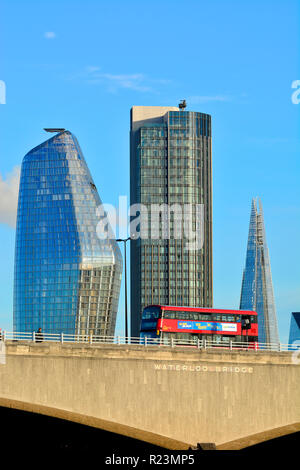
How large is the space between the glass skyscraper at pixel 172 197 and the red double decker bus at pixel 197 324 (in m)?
115

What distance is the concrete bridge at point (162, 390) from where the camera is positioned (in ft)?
157

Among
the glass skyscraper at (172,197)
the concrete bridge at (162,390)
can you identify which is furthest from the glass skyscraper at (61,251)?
the concrete bridge at (162,390)

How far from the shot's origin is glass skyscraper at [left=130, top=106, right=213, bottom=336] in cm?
19225

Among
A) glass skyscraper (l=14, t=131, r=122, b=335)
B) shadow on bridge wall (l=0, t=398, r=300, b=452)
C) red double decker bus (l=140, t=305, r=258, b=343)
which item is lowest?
shadow on bridge wall (l=0, t=398, r=300, b=452)

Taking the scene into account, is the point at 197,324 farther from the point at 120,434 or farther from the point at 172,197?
the point at 172,197

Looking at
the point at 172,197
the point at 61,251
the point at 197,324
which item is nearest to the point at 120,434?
the point at 197,324

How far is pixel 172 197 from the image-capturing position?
640ft

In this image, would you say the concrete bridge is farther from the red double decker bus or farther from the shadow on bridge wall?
the red double decker bus

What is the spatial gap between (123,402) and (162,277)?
465ft

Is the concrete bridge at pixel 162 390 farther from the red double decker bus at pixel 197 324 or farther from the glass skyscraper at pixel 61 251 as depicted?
the glass skyscraper at pixel 61 251

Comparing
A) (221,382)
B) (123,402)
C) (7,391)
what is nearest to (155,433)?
(123,402)

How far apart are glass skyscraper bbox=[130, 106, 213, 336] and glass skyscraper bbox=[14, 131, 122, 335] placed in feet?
23.8

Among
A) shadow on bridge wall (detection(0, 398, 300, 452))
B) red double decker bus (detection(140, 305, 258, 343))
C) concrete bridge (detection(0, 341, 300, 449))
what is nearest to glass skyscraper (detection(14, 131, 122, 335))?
red double decker bus (detection(140, 305, 258, 343))
